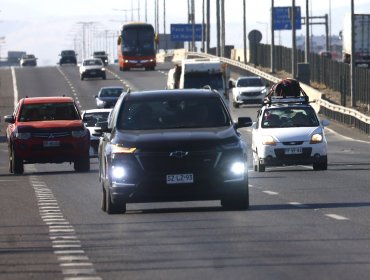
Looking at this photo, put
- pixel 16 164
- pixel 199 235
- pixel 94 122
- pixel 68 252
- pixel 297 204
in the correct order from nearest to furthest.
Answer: pixel 68 252 → pixel 199 235 → pixel 297 204 → pixel 16 164 → pixel 94 122

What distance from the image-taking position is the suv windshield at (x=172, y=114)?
853 inches

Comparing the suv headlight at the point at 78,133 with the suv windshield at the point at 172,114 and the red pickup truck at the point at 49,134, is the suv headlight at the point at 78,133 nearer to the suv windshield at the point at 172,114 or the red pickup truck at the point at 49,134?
the red pickup truck at the point at 49,134

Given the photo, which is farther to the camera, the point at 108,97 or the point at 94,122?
the point at 108,97

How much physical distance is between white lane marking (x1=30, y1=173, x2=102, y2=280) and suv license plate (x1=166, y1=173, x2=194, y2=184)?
1.46m

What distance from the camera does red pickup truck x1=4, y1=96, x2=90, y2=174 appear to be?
3644 centimetres

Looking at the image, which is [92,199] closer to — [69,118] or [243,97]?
[69,118]

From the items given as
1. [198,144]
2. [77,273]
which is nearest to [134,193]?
[198,144]

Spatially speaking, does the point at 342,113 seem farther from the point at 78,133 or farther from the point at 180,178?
the point at 180,178

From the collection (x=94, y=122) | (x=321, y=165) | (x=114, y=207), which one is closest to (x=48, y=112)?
(x=321, y=165)

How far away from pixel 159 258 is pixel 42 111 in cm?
2288

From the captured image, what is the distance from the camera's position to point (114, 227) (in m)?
18.9

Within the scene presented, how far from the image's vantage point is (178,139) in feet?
68.0

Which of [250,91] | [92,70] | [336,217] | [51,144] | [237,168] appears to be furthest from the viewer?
[92,70]

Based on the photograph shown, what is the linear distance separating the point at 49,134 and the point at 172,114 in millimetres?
15036
